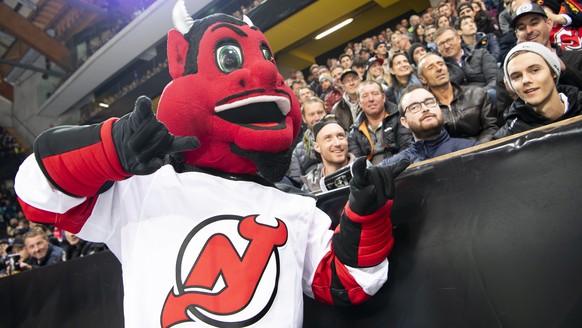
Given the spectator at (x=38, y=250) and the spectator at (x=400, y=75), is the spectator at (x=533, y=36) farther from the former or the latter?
the spectator at (x=38, y=250)

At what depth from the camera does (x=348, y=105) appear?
4215 mm

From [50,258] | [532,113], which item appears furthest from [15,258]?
[532,113]

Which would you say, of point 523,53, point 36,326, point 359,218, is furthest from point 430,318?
point 36,326

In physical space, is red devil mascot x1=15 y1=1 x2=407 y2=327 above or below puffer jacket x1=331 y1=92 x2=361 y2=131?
below

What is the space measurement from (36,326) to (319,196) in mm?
2218

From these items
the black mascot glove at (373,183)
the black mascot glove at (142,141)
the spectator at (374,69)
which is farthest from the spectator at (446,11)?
the black mascot glove at (142,141)

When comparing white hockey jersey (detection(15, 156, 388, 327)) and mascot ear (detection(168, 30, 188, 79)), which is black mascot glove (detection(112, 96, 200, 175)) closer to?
white hockey jersey (detection(15, 156, 388, 327))

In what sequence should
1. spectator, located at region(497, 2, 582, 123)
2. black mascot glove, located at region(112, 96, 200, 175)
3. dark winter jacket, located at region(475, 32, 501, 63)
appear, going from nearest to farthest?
1. black mascot glove, located at region(112, 96, 200, 175)
2. spectator, located at region(497, 2, 582, 123)
3. dark winter jacket, located at region(475, 32, 501, 63)

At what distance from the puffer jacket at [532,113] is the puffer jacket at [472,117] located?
63 cm

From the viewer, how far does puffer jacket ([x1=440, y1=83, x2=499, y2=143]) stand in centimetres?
263

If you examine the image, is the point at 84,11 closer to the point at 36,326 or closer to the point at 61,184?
the point at 36,326

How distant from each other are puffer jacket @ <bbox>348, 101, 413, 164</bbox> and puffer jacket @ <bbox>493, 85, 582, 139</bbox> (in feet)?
3.47

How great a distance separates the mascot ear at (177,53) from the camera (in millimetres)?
1460

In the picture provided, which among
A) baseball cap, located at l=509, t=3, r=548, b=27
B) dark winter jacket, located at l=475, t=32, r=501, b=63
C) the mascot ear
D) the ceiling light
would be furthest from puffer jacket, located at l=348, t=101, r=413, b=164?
the ceiling light
